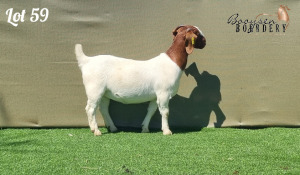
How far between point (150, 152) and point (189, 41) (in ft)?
4.87

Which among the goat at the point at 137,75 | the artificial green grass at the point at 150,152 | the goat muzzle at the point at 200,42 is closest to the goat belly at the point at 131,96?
the goat at the point at 137,75

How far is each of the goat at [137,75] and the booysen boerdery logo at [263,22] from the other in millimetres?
688

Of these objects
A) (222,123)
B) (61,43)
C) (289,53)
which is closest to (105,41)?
(61,43)

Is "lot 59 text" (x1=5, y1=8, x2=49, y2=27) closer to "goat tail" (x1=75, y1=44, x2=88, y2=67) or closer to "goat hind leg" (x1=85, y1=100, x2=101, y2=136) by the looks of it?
"goat tail" (x1=75, y1=44, x2=88, y2=67)

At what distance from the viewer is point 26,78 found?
16.3ft

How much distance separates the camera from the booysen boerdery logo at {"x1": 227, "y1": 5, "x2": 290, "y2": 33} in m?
5.03

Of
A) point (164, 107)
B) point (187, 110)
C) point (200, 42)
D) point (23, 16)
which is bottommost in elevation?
point (187, 110)

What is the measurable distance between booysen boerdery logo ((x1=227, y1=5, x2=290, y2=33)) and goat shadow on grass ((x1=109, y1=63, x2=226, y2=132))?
2.40ft

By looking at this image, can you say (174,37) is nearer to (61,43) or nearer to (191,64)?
(191,64)

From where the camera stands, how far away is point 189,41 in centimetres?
458

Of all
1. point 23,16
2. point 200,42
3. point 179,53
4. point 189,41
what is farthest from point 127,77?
point 23,16

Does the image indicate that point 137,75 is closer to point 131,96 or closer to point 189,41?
point 131,96

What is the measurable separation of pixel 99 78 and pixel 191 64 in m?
1.26

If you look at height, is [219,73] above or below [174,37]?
below
